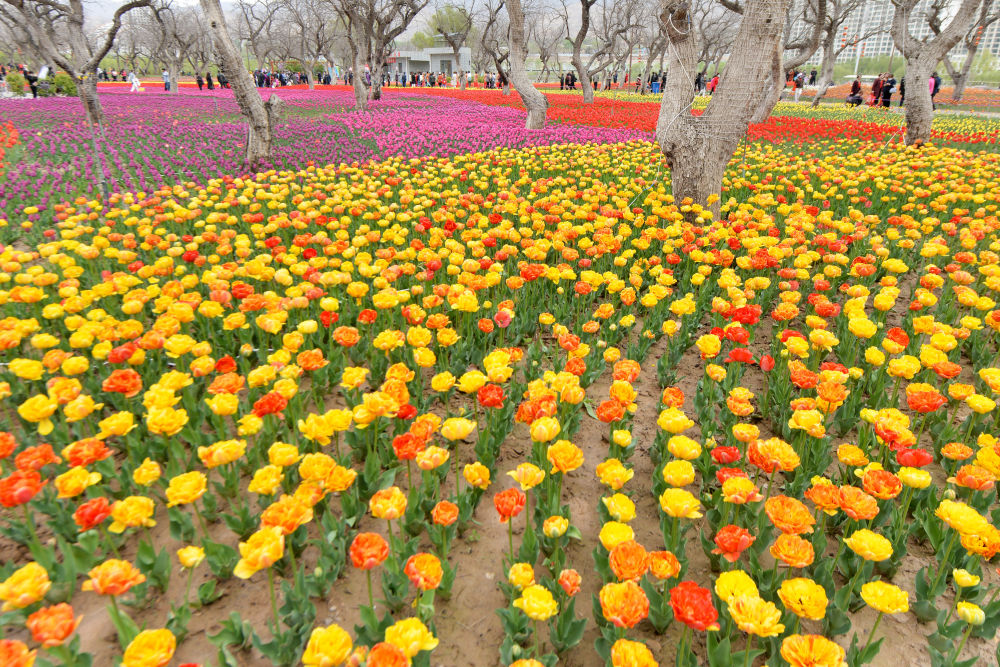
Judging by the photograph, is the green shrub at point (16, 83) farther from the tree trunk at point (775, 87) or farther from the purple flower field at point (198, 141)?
the tree trunk at point (775, 87)

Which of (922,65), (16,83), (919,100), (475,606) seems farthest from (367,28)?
(475,606)

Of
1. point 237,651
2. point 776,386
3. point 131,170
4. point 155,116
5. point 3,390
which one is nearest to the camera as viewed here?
point 237,651

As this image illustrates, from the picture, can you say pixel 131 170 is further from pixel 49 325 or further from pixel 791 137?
pixel 791 137

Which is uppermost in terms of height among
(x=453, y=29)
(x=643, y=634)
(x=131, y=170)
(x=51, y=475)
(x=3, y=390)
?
(x=453, y=29)

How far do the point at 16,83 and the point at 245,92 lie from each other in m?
30.9

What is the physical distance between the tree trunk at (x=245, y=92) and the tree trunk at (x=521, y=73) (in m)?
6.55

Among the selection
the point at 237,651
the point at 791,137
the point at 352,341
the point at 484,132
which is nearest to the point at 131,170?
the point at 484,132

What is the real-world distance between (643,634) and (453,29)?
7054 cm

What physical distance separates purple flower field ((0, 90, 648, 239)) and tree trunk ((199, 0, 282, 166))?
450 millimetres

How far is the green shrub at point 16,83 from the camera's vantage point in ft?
96.8

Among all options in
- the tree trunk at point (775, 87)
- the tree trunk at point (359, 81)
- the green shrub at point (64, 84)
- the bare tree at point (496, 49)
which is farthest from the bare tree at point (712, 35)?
the green shrub at point (64, 84)

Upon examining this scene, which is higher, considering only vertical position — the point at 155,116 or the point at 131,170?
the point at 155,116

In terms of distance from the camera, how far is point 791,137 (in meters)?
14.4

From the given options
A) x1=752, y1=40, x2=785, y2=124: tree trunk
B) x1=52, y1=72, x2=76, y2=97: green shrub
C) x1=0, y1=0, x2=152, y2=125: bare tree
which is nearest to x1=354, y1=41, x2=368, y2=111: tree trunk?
x1=0, y1=0, x2=152, y2=125: bare tree
